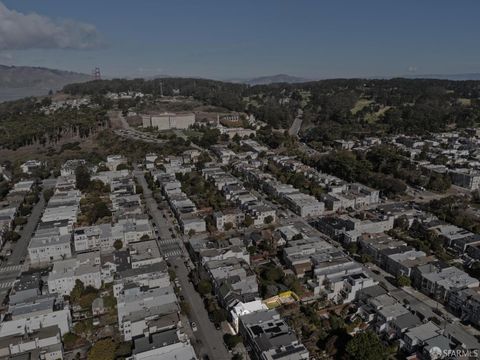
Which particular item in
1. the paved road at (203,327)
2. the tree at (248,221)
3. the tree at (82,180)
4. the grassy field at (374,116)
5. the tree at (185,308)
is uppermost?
the grassy field at (374,116)

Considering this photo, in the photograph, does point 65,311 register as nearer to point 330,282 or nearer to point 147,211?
point 330,282

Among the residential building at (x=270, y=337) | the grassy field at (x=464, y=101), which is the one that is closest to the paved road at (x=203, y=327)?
the residential building at (x=270, y=337)

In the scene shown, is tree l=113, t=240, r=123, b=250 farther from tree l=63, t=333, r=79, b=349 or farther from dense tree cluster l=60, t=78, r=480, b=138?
dense tree cluster l=60, t=78, r=480, b=138

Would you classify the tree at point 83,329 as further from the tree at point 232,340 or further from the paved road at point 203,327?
→ the tree at point 232,340

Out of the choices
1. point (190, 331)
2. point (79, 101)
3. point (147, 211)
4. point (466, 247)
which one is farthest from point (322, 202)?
point (79, 101)

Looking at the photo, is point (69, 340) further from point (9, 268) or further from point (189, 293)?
point (9, 268)

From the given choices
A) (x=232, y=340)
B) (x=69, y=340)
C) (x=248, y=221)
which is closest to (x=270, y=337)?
(x=232, y=340)
